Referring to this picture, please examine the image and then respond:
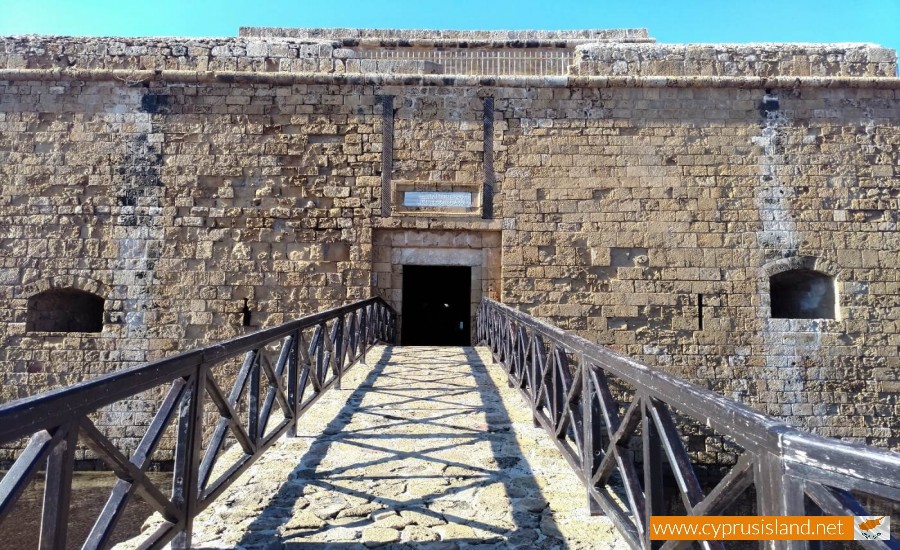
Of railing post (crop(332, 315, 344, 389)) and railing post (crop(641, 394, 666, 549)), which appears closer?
railing post (crop(641, 394, 666, 549))

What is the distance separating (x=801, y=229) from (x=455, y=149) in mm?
5436

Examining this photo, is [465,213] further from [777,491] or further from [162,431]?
[777,491]

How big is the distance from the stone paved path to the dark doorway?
732 centimetres

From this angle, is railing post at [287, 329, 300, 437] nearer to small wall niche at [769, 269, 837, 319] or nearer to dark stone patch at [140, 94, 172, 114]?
dark stone patch at [140, 94, 172, 114]

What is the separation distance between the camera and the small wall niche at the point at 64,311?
7609mm

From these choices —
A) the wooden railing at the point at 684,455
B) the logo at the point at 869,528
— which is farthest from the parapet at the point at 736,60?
the logo at the point at 869,528

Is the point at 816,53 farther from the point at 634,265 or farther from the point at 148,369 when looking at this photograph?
the point at 148,369

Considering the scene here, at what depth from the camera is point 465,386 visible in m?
4.70

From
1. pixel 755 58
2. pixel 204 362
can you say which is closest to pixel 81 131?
pixel 204 362

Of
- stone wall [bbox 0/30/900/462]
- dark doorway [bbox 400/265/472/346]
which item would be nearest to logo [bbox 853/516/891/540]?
stone wall [bbox 0/30/900/462]

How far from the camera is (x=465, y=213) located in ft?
26.1

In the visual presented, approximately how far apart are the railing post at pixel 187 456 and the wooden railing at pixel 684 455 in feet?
5.21

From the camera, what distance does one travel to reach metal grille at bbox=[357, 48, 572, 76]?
8180 millimetres

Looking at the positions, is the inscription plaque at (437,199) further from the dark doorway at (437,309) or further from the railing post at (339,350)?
the railing post at (339,350)
